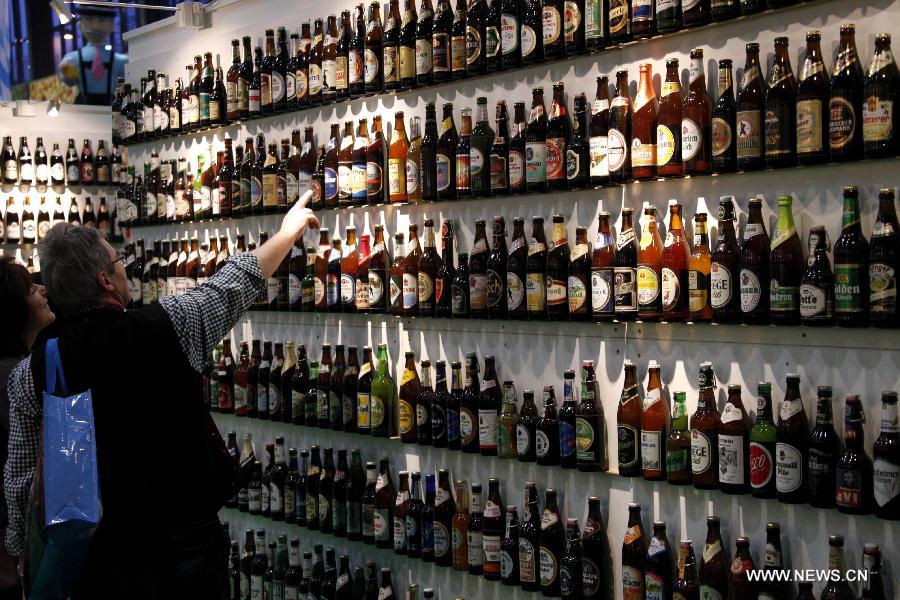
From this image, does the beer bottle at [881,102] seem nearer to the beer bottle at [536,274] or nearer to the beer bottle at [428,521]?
the beer bottle at [536,274]

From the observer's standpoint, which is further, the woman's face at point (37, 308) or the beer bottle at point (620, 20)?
the woman's face at point (37, 308)

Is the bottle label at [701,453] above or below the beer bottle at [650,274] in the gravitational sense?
below

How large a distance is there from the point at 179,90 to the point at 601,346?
3.57m

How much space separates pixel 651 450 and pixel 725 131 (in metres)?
1.16

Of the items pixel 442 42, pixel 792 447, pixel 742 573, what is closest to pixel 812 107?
pixel 792 447

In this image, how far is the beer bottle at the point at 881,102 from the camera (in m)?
2.98

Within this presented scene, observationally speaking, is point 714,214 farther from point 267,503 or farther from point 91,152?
point 91,152

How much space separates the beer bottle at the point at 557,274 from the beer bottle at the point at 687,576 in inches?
38.1

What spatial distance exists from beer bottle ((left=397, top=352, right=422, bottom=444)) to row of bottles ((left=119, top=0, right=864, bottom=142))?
4.31 feet

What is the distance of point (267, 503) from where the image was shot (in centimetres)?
548

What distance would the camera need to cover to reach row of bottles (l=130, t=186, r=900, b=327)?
308 cm

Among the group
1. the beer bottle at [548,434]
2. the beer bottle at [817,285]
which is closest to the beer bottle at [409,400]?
the beer bottle at [548,434]

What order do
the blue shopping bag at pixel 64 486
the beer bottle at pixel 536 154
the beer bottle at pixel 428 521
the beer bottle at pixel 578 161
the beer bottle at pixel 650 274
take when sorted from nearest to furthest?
the blue shopping bag at pixel 64 486 → the beer bottle at pixel 650 274 → the beer bottle at pixel 578 161 → the beer bottle at pixel 536 154 → the beer bottle at pixel 428 521

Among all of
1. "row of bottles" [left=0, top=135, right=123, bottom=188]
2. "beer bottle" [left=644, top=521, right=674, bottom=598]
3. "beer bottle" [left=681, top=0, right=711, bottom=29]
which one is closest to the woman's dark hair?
"beer bottle" [left=644, top=521, right=674, bottom=598]
